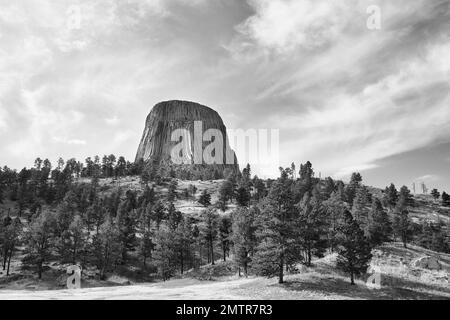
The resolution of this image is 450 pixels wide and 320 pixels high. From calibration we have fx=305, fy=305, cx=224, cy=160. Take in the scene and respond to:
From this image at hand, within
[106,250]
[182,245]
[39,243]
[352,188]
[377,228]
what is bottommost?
[106,250]

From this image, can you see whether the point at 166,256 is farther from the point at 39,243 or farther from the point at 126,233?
the point at 39,243

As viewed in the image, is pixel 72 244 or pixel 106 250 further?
pixel 72 244

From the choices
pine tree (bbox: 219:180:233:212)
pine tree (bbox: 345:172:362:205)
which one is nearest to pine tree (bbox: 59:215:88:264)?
pine tree (bbox: 219:180:233:212)

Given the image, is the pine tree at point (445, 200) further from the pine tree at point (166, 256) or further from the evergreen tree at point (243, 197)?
the pine tree at point (166, 256)

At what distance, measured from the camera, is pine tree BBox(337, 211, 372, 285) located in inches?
1613

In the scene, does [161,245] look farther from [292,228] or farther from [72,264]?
[292,228]

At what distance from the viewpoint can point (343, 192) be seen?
372 ft

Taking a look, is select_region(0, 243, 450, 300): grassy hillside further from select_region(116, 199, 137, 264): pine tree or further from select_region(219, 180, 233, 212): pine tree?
select_region(219, 180, 233, 212): pine tree

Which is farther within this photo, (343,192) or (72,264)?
(343,192)

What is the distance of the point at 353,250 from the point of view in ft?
137

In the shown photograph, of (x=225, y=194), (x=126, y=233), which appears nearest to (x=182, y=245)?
(x=126, y=233)

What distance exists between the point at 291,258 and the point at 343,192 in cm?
8581

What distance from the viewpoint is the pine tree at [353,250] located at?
134ft
